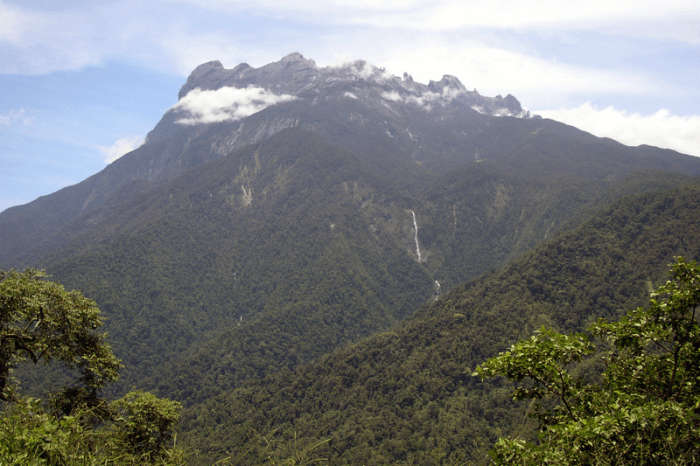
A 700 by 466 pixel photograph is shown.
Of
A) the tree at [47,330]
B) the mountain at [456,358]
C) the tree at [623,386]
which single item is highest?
the tree at [47,330]

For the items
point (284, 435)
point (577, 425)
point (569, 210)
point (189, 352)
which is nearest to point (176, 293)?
point (189, 352)

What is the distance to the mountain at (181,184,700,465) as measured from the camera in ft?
288

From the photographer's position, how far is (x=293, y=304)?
183750 mm

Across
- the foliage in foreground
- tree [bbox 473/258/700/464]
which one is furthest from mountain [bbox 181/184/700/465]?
tree [bbox 473/258/700/464]

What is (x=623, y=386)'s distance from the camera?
9.30 meters

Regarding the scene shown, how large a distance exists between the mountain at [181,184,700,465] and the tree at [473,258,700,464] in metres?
75.2

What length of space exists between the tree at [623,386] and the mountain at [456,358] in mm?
75174

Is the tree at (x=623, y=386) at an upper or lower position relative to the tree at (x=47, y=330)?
lower

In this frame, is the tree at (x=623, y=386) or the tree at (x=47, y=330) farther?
the tree at (x=47, y=330)

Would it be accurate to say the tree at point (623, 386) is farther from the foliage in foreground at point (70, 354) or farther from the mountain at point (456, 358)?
the mountain at point (456, 358)

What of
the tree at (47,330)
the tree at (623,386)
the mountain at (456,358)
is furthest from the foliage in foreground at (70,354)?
the mountain at (456,358)

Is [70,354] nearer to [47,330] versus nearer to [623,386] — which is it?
[47,330]

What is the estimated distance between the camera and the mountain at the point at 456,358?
87.7 metres

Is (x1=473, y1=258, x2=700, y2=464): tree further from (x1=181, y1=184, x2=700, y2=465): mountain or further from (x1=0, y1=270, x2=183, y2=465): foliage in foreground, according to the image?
(x1=181, y1=184, x2=700, y2=465): mountain
